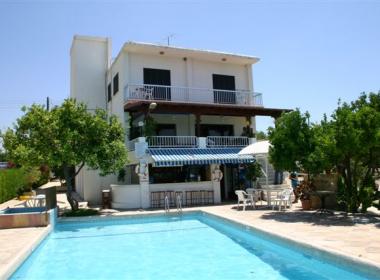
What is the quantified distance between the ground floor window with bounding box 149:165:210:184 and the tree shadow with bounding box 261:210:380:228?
10244 millimetres

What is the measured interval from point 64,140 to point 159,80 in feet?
35.4

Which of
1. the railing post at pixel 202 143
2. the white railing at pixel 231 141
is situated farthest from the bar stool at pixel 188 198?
the white railing at pixel 231 141

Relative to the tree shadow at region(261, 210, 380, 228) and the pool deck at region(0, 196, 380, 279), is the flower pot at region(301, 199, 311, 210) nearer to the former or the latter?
the pool deck at region(0, 196, 380, 279)

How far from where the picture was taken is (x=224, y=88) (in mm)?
A: 31938

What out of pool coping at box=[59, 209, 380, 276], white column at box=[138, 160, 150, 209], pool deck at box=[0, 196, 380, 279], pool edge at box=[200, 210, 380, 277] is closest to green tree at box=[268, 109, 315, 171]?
pool deck at box=[0, 196, 380, 279]

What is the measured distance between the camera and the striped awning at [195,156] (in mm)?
24031

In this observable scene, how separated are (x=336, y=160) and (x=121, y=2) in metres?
12.9

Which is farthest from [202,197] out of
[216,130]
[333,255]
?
[333,255]

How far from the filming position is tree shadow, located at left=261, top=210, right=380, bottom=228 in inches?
596

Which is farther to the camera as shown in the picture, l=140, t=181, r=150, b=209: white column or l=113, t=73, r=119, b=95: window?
l=113, t=73, r=119, b=95: window

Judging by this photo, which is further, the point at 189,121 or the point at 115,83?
the point at 115,83

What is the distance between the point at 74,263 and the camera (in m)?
13.0

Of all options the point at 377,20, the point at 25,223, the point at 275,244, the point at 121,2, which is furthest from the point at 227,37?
the point at 25,223

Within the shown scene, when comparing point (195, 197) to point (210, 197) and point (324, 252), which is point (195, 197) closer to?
point (210, 197)
